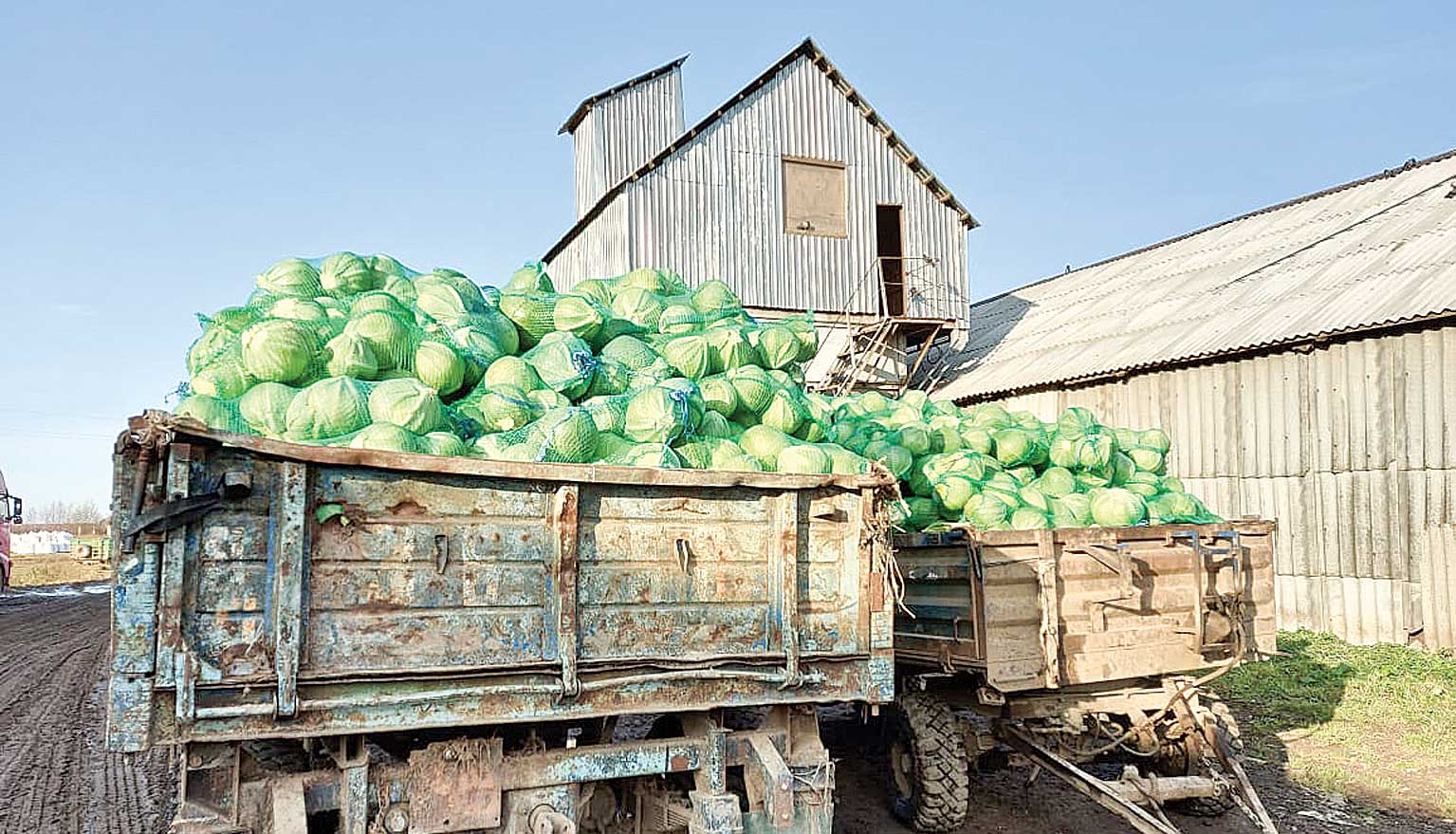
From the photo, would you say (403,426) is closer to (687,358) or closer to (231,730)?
(231,730)

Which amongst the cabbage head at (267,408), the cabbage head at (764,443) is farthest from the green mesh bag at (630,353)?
the cabbage head at (267,408)

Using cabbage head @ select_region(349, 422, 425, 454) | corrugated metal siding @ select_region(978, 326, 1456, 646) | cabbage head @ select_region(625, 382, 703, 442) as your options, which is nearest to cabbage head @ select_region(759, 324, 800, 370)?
cabbage head @ select_region(625, 382, 703, 442)

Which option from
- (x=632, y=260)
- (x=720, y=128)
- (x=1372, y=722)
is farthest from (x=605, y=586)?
(x=720, y=128)

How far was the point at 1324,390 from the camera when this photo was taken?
12.8m

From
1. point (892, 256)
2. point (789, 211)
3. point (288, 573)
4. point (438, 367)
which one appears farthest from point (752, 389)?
point (892, 256)

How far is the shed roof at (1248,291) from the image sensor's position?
1303 cm

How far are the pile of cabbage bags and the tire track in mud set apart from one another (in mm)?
3294

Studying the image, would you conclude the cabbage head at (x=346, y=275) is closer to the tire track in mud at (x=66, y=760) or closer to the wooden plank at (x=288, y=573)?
the wooden plank at (x=288, y=573)

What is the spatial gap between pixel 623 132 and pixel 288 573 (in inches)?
759

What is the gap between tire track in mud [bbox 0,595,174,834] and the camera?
638cm

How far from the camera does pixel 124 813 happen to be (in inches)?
256

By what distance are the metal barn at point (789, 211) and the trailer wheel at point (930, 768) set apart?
1305 cm

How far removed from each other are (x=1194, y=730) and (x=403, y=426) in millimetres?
5077

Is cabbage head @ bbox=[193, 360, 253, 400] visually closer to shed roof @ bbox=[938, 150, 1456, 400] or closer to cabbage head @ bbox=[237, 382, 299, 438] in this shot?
cabbage head @ bbox=[237, 382, 299, 438]
